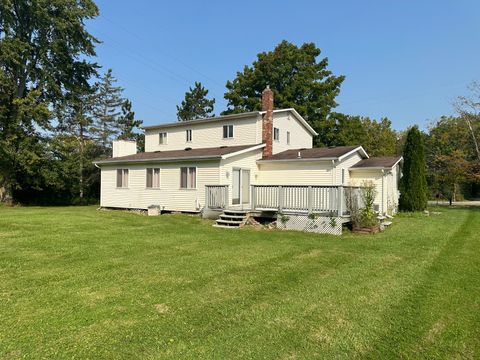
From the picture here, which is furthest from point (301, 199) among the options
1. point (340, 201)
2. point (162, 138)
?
point (162, 138)

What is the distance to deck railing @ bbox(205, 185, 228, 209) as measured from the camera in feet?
49.3

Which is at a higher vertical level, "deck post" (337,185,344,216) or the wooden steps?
"deck post" (337,185,344,216)

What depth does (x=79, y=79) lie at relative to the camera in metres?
28.5

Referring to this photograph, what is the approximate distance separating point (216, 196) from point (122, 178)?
732cm

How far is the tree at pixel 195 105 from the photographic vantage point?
150 ft

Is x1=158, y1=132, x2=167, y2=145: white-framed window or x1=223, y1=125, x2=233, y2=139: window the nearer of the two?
x1=223, y1=125, x2=233, y2=139: window

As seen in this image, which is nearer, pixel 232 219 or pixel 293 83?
pixel 232 219

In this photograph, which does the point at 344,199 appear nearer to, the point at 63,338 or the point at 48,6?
the point at 63,338

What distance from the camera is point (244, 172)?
56.6 feet

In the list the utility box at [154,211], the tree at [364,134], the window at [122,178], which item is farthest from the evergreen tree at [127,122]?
the utility box at [154,211]

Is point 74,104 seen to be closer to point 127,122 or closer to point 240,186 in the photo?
point 127,122

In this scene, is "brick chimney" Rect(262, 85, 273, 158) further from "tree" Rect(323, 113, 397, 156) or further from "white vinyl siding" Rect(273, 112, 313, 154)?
"tree" Rect(323, 113, 397, 156)

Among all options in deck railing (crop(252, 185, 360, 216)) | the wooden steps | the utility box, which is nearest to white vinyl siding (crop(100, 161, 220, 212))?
the utility box

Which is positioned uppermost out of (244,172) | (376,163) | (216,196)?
(376,163)
